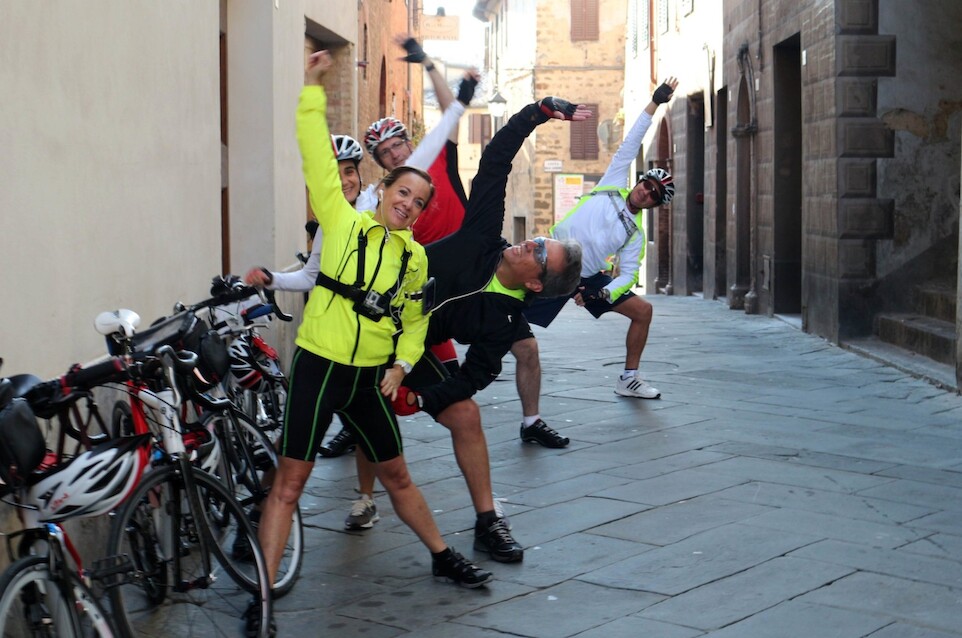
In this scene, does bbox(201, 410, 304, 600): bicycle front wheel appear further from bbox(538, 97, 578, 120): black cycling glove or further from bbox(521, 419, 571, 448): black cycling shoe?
bbox(521, 419, 571, 448): black cycling shoe

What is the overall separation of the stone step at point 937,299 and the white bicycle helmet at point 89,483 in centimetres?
861

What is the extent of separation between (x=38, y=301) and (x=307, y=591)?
1.39 meters

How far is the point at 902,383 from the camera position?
992 cm

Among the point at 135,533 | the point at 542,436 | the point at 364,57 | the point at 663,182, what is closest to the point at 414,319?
the point at 135,533

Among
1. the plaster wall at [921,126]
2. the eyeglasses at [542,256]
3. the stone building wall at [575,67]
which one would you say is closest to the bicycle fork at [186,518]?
the eyeglasses at [542,256]

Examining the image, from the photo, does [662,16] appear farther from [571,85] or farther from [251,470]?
[251,470]

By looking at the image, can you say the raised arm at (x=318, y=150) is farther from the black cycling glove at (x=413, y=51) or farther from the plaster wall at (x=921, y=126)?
the plaster wall at (x=921, y=126)

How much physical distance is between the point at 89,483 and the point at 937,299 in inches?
361

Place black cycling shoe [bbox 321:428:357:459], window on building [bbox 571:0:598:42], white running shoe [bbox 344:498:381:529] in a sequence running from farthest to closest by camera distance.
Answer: window on building [bbox 571:0:598:42], black cycling shoe [bbox 321:428:357:459], white running shoe [bbox 344:498:381:529]

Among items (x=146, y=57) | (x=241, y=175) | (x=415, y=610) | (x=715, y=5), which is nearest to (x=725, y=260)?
(x=715, y=5)

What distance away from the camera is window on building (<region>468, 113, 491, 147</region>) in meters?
59.3

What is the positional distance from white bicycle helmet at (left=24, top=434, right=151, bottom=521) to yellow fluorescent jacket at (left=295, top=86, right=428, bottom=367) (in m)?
0.98

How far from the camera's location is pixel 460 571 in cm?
495

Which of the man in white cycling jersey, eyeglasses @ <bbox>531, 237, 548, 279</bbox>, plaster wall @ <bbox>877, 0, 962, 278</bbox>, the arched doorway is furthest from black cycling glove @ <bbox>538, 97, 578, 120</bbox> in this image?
the arched doorway
